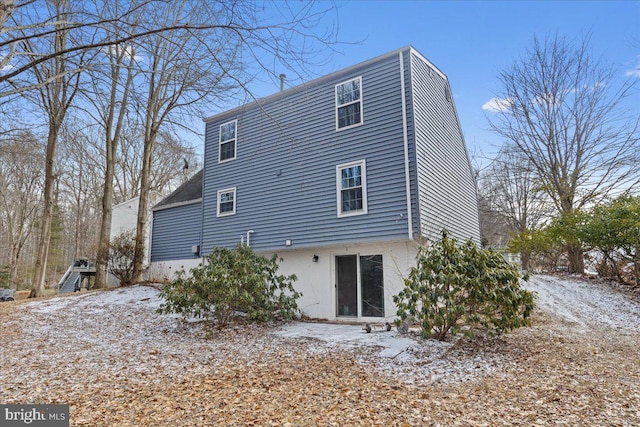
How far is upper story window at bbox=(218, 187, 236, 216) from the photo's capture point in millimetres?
11594

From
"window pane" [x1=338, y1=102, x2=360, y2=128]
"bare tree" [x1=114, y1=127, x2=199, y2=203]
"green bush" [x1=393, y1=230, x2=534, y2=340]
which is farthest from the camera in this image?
"bare tree" [x1=114, y1=127, x2=199, y2=203]

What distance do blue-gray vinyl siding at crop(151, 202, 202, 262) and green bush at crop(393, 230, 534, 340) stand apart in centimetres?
986

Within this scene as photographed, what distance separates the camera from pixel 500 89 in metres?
15.1

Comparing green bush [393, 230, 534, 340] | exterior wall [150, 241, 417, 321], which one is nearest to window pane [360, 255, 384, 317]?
exterior wall [150, 241, 417, 321]

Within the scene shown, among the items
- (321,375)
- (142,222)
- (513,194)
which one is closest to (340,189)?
(321,375)

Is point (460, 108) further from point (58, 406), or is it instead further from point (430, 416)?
point (58, 406)

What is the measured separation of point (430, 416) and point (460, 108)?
11921 mm

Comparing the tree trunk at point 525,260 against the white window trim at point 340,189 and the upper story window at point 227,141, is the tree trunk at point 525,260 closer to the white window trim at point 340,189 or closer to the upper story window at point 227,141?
the white window trim at point 340,189

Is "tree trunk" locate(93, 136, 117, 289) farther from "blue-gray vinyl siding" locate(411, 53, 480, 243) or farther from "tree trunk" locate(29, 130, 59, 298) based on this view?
"blue-gray vinyl siding" locate(411, 53, 480, 243)

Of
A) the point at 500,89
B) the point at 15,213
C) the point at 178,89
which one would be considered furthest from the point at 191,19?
the point at 15,213

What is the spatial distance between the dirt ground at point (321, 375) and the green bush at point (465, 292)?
46 centimetres

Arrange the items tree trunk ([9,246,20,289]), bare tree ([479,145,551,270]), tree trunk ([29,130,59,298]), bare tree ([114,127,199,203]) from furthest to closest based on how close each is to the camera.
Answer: bare tree ([114,127,199,203]) → tree trunk ([9,246,20,289]) → bare tree ([479,145,551,270]) → tree trunk ([29,130,59,298])

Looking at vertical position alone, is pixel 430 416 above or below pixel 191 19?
below

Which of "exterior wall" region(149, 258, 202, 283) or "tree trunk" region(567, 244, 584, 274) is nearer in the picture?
"tree trunk" region(567, 244, 584, 274)
